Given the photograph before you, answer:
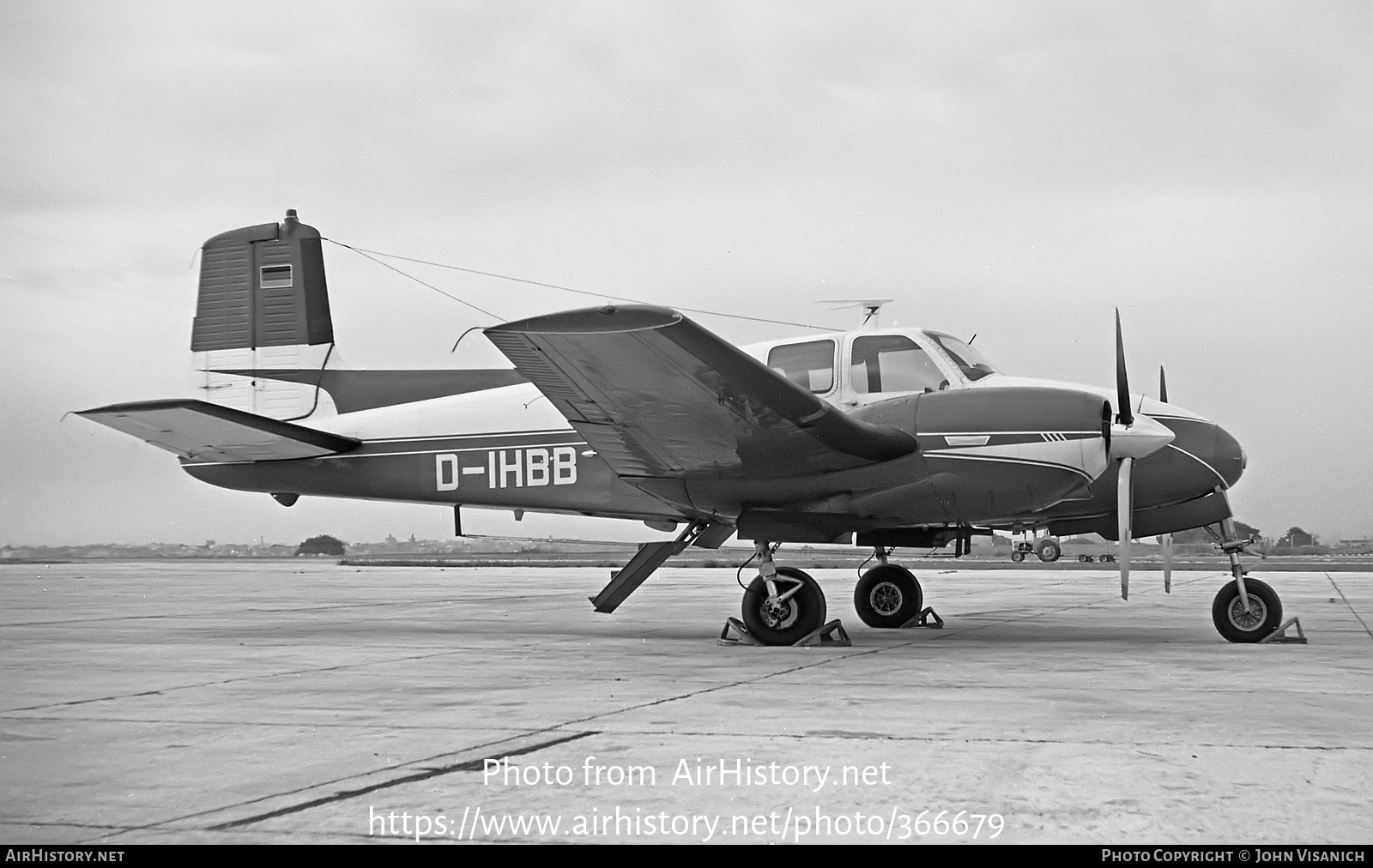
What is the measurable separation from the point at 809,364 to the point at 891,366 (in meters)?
0.78

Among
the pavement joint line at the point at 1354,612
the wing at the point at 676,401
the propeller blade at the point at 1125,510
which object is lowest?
the pavement joint line at the point at 1354,612

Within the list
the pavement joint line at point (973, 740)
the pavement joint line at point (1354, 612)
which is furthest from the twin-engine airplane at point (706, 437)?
the pavement joint line at point (973, 740)

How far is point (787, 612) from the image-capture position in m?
10.4

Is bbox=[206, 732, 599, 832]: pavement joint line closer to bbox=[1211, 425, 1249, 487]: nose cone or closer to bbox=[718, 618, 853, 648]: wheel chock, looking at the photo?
bbox=[718, 618, 853, 648]: wheel chock

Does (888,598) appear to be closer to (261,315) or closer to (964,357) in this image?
(964,357)

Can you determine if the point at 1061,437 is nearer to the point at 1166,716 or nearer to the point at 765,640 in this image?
the point at 765,640

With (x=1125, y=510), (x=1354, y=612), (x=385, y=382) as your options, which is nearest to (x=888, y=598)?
(x=1125, y=510)

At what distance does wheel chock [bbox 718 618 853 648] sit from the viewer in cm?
1041

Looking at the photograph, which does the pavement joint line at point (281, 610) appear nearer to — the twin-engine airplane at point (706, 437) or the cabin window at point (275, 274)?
the twin-engine airplane at point (706, 437)

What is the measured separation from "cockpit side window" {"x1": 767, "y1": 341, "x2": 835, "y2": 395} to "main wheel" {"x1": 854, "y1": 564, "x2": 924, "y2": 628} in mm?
3108

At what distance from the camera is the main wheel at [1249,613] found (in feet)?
34.8

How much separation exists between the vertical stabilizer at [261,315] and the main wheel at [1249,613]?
9888 millimetres

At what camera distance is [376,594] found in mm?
21641

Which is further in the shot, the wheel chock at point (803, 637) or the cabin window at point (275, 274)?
the cabin window at point (275, 274)
